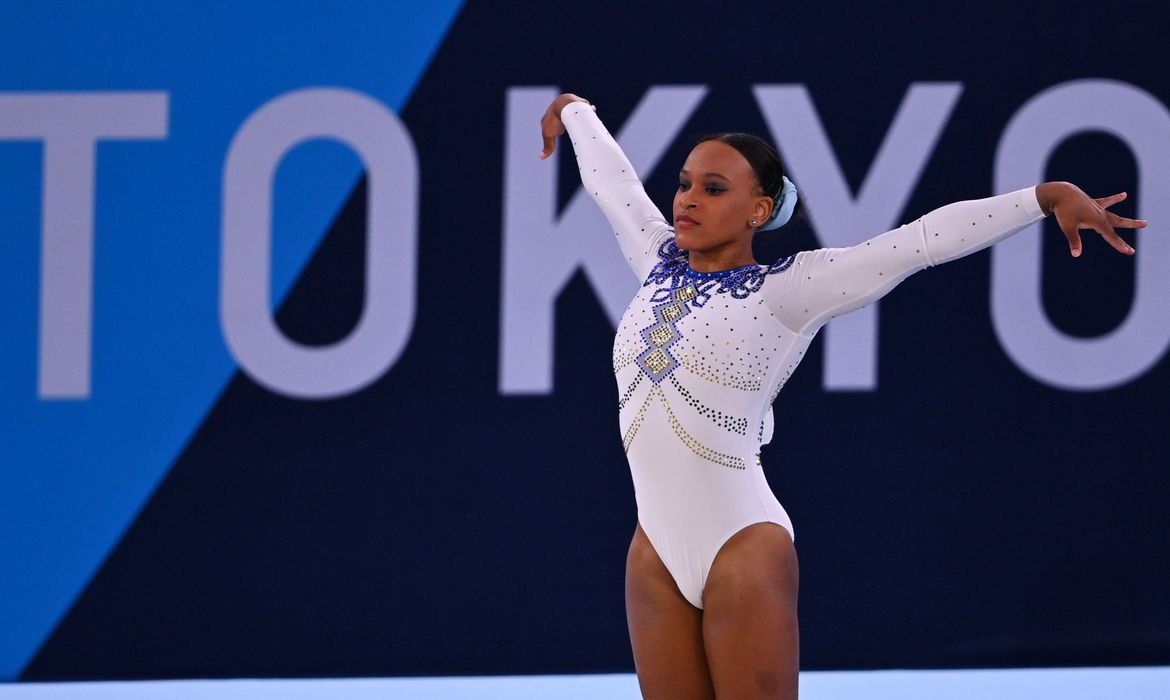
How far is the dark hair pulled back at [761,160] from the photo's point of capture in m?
2.71

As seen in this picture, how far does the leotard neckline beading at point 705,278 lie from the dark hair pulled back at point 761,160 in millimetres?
162

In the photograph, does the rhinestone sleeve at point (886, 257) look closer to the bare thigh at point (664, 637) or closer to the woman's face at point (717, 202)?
the woman's face at point (717, 202)

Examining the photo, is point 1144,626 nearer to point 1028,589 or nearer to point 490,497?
point 1028,589

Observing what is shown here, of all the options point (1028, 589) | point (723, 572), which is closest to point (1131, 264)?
point (1028, 589)

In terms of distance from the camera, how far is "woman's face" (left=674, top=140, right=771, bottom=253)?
2672mm

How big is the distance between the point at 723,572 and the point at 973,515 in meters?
2.02

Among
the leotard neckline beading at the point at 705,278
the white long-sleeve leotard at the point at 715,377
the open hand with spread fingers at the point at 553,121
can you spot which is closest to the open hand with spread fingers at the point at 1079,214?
the white long-sleeve leotard at the point at 715,377

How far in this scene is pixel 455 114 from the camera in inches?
170

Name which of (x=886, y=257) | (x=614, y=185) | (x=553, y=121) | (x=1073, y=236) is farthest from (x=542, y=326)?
(x=1073, y=236)

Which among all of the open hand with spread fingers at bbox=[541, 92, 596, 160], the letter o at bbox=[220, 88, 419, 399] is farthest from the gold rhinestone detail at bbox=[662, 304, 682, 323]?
the letter o at bbox=[220, 88, 419, 399]

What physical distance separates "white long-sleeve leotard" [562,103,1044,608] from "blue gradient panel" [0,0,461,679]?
6.35 feet

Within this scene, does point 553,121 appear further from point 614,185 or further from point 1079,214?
point 1079,214

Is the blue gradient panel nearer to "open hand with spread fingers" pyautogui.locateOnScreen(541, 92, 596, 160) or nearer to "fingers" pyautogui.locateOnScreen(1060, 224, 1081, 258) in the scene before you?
"open hand with spread fingers" pyautogui.locateOnScreen(541, 92, 596, 160)

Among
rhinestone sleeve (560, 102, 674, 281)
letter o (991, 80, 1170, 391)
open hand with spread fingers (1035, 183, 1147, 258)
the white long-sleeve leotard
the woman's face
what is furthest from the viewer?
letter o (991, 80, 1170, 391)
